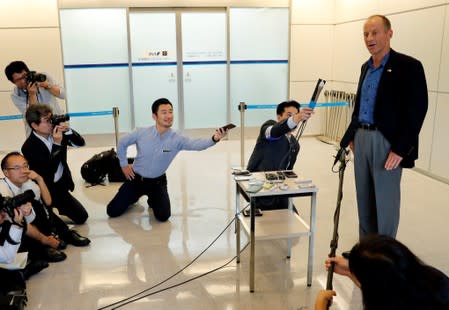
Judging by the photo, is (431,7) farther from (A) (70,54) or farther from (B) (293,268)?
(A) (70,54)

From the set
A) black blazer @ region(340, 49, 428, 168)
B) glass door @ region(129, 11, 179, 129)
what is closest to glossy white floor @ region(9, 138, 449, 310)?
black blazer @ region(340, 49, 428, 168)

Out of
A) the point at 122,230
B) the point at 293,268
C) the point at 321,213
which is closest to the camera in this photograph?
the point at 293,268

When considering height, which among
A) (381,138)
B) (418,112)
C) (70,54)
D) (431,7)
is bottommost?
(381,138)

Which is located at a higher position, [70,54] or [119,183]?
[70,54]

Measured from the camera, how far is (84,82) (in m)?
6.58

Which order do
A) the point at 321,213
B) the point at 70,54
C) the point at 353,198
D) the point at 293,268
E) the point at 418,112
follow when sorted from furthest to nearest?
the point at 70,54 < the point at 353,198 < the point at 321,213 < the point at 293,268 < the point at 418,112

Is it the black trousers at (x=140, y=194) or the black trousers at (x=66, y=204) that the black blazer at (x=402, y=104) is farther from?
the black trousers at (x=66, y=204)

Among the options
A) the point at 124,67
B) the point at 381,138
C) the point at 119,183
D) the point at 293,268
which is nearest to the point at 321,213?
the point at 293,268

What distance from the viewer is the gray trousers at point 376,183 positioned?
8.64ft

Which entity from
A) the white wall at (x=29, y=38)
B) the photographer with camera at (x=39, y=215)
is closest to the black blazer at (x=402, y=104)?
the photographer with camera at (x=39, y=215)

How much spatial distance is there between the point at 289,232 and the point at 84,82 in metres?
5.05

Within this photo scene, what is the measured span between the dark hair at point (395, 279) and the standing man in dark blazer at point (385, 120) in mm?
1674

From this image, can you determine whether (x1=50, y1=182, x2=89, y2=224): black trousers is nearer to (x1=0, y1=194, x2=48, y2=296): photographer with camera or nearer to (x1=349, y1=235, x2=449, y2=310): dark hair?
(x1=0, y1=194, x2=48, y2=296): photographer with camera

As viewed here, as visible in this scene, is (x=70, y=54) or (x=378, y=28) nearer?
(x=378, y=28)
